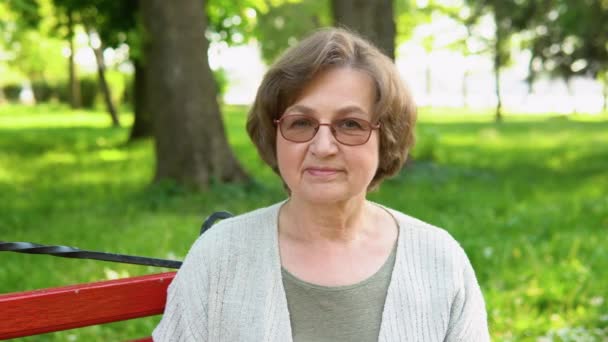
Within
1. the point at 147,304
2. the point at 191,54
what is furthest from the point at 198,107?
the point at 147,304

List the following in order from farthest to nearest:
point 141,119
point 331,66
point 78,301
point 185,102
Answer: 1. point 141,119
2. point 185,102
3. point 331,66
4. point 78,301

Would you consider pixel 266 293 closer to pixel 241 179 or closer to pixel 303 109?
pixel 303 109

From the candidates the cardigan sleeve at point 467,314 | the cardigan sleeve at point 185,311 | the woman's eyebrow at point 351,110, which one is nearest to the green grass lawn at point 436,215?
the cardigan sleeve at point 467,314

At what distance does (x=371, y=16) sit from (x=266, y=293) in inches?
358

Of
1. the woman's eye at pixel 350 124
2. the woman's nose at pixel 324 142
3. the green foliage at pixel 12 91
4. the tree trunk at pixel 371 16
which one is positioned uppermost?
the tree trunk at pixel 371 16

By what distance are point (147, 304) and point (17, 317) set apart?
35cm

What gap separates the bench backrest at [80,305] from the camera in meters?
1.80

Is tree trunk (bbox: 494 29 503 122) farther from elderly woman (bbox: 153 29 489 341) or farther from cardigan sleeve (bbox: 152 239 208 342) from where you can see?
cardigan sleeve (bbox: 152 239 208 342)

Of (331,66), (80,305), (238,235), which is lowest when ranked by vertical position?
(80,305)

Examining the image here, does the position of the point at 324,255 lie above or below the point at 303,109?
below

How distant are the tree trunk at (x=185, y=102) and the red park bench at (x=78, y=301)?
6895 mm

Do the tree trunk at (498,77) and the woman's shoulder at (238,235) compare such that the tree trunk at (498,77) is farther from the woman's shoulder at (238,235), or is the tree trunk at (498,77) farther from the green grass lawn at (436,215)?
the woman's shoulder at (238,235)

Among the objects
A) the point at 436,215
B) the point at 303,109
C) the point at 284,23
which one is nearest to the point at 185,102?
the point at 436,215

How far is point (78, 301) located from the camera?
74.7 inches
